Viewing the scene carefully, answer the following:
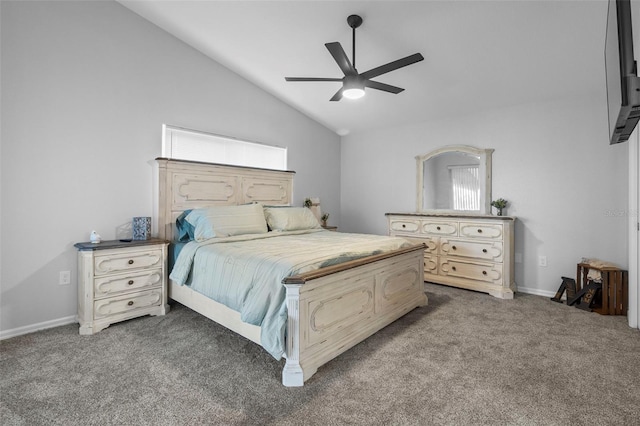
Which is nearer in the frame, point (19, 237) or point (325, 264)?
point (325, 264)

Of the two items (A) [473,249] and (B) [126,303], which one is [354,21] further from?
(B) [126,303]

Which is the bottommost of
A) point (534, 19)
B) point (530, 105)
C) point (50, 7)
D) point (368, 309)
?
point (368, 309)

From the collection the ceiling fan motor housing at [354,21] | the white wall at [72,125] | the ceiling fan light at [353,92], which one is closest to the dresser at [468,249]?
the ceiling fan light at [353,92]

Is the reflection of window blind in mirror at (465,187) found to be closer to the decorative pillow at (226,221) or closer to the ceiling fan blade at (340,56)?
the ceiling fan blade at (340,56)

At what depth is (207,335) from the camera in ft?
8.46

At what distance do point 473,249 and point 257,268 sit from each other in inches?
117

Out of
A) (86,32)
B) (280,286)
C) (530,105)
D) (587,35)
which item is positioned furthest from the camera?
(530,105)

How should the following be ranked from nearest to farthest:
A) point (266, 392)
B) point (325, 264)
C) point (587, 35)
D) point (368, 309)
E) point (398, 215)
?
point (266, 392) → point (325, 264) → point (368, 309) → point (587, 35) → point (398, 215)

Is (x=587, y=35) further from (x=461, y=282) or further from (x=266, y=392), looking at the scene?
(x=266, y=392)

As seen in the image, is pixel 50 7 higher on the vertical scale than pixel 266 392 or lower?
higher

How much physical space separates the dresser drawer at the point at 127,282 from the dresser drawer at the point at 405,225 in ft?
10.3

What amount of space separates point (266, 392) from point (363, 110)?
13.1 ft

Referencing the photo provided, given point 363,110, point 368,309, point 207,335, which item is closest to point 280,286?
point 368,309

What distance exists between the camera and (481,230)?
382cm
